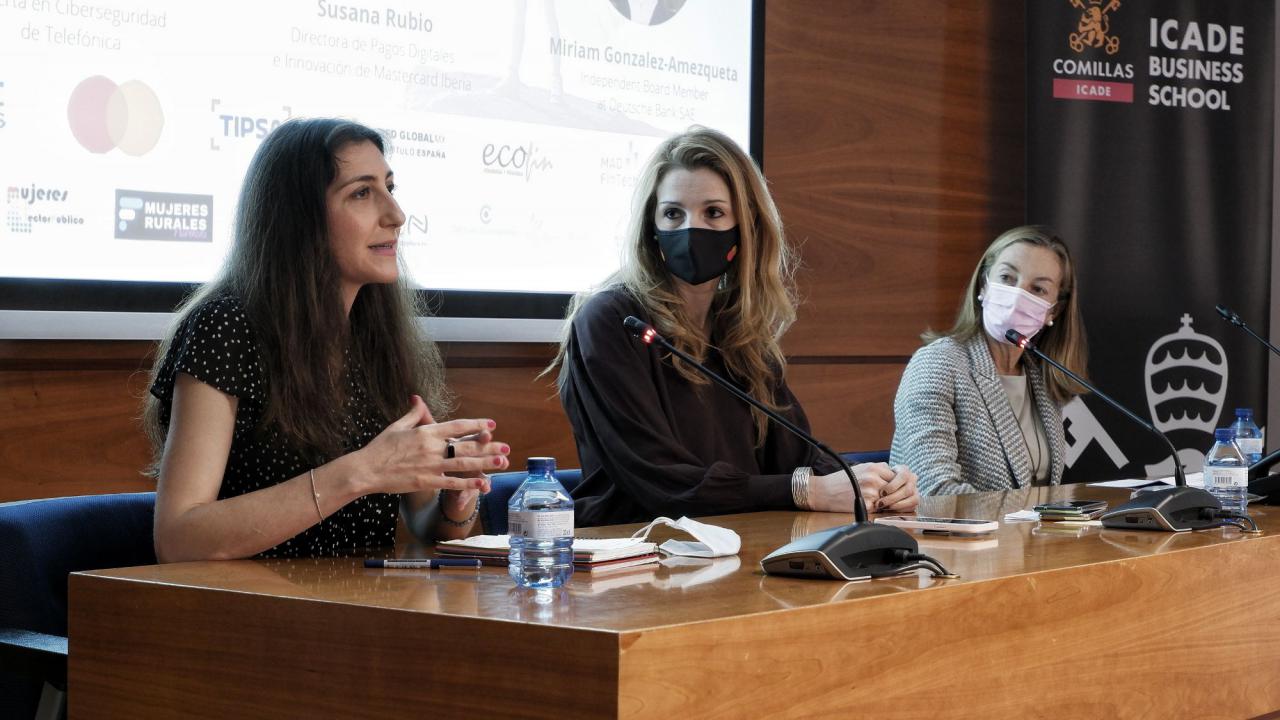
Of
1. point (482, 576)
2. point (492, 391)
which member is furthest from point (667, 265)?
point (482, 576)

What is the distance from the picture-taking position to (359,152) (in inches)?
81.1

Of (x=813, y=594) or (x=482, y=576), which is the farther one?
(x=482, y=576)

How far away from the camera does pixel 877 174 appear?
4.41m

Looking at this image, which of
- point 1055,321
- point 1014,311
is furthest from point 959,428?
point 1055,321

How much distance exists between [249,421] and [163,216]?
114cm

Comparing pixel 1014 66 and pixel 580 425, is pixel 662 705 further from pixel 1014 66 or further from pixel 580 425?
pixel 1014 66

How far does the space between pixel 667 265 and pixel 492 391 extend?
3.33ft

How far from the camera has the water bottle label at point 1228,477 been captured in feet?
7.89

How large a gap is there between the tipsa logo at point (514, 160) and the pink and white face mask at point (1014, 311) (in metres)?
1.15

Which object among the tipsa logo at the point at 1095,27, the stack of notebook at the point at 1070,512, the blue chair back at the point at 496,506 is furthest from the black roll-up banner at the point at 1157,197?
the blue chair back at the point at 496,506

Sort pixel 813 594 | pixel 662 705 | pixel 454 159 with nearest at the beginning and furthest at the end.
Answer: pixel 662 705
pixel 813 594
pixel 454 159

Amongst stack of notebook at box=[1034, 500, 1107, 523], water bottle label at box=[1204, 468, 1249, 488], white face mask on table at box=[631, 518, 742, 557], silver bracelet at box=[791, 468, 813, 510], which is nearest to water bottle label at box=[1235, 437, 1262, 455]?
water bottle label at box=[1204, 468, 1249, 488]

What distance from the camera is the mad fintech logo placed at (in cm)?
282

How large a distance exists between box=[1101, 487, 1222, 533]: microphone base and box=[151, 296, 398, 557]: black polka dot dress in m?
1.13
